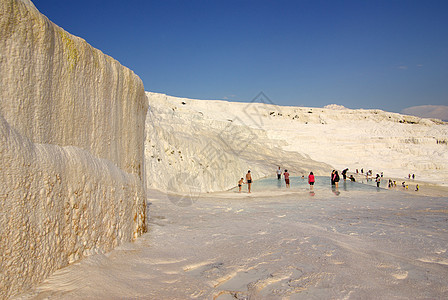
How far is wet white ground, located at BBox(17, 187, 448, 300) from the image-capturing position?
2.65 m

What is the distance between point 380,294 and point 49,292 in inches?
103

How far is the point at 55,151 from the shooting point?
116 inches

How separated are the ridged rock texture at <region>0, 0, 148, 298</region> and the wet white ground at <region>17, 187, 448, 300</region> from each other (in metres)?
0.25

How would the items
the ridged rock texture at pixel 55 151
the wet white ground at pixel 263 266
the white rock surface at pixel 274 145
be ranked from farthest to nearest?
the white rock surface at pixel 274 145, the wet white ground at pixel 263 266, the ridged rock texture at pixel 55 151

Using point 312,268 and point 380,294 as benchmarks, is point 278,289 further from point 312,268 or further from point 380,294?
point 380,294

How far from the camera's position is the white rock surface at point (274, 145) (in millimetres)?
14266

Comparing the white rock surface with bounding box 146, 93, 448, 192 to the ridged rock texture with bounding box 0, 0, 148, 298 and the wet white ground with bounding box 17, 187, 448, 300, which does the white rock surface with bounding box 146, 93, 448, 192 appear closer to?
the wet white ground with bounding box 17, 187, 448, 300

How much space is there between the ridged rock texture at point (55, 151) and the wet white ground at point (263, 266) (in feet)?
0.82

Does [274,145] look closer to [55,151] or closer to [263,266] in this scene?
[263,266]

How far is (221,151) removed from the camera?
16766 millimetres

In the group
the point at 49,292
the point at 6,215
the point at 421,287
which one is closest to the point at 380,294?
the point at 421,287

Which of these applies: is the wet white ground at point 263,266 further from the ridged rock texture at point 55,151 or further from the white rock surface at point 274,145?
A: the white rock surface at point 274,145

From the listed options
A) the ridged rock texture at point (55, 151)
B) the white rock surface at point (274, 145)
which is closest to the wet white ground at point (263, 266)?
the ridged rock texture at point (55, 151)

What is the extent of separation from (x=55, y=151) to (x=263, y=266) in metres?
2.27
